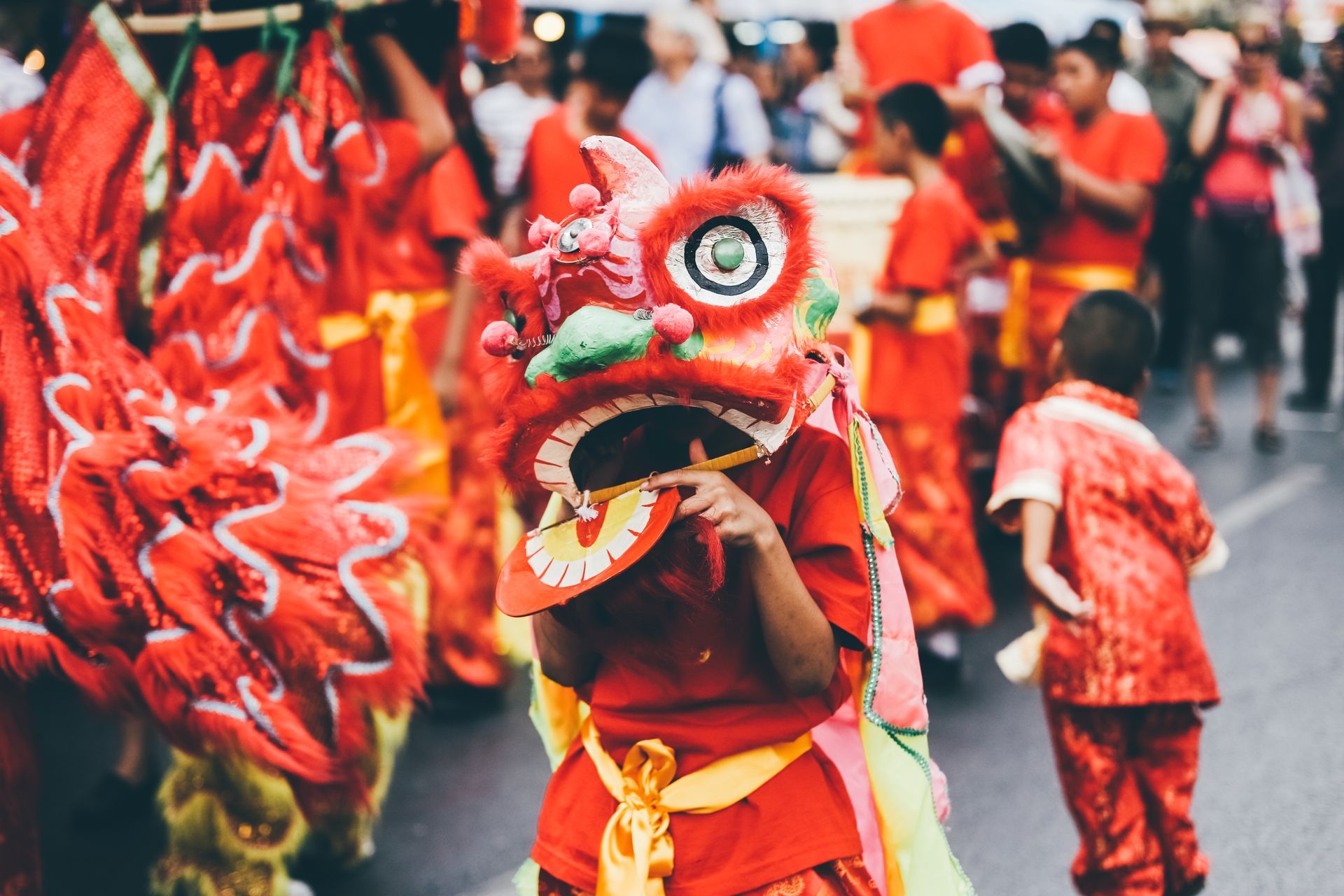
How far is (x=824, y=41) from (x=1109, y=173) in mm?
9218

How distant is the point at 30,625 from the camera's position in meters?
2.28

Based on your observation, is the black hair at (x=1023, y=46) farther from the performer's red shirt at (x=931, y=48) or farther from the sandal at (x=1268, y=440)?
the sandal at (x=1268, y=440)

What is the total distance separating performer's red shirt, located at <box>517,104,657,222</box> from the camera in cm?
429

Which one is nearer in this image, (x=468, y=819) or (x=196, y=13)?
(x=196, y=13)

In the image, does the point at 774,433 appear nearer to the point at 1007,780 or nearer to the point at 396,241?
the point at 396,241

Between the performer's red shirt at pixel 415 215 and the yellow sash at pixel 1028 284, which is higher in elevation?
the performer's red shirt at pixel 415 215

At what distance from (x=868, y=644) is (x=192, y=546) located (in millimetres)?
1127

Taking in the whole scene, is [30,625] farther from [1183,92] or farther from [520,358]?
[1183,92]

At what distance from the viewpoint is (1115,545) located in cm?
273

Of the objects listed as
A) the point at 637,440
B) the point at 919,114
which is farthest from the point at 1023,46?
the point at 637,440

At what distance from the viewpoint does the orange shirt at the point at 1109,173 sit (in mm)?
4965

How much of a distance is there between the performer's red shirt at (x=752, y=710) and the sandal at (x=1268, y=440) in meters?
6.09

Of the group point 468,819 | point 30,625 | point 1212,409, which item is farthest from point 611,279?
point 1212,409

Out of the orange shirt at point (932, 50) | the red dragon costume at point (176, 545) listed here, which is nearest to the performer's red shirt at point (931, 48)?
the orange shirt at point (932, 50)
